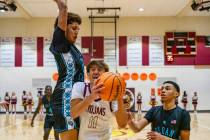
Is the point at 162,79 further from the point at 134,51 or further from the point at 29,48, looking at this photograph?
the point at 29,48

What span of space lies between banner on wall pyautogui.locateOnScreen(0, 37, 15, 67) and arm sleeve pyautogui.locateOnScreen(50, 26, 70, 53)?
49.3 feet

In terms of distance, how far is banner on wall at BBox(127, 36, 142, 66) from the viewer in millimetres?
17453

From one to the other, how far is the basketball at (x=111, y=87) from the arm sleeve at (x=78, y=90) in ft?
1.23

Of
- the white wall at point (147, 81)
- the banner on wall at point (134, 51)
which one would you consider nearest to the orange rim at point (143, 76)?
the white wall at point (147, 81)

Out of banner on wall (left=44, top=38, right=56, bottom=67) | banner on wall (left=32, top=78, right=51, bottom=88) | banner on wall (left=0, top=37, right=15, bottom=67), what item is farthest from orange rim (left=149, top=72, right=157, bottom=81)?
banner on wall (left=0, top=37, right=15, bottom=67)

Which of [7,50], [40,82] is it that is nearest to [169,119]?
[40,82]

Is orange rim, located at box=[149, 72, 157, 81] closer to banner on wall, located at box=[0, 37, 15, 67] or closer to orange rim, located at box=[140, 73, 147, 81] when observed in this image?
orange rim, located at box=[140, 73, 147, 81]

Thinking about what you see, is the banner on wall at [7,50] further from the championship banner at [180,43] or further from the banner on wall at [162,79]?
the championship banner at [180,43]

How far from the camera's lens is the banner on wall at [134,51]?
17.5m

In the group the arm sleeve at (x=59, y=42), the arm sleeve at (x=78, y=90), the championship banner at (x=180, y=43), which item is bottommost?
the arm sleeve at (x=78, y=90)

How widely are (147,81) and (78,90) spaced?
1456 cm

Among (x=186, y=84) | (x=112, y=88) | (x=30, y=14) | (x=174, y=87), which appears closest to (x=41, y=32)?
(x=30, y=14)

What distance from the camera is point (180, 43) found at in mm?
17281

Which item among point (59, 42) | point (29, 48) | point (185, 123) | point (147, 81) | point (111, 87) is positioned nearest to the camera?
point (111, 87)
